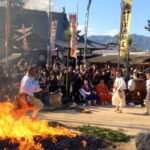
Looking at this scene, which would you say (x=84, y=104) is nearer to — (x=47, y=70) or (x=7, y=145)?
(x=47, y=70)

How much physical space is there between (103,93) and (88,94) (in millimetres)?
919

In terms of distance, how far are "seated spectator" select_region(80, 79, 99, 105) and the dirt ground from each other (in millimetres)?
1229

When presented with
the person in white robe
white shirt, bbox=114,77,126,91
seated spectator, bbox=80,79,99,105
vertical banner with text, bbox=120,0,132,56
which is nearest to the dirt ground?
the person in white robe

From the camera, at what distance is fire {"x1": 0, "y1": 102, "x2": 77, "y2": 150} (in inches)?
198

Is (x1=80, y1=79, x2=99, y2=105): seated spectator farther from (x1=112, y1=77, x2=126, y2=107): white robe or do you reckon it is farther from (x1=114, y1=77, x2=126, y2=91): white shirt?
(x1=114, y1=77, x2=126, y2=91): white shirt

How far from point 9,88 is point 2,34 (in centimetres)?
303

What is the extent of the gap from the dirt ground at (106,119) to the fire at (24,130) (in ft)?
5.29

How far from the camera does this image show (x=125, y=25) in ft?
48.5

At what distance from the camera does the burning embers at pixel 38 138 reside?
4973 mm

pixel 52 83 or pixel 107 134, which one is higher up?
pixel 52 83

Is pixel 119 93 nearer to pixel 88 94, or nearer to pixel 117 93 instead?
pixel 117 93

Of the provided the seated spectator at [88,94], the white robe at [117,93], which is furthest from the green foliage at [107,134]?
the seated spectator at [88,94]

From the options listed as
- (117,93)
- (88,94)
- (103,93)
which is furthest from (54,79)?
(117,93)

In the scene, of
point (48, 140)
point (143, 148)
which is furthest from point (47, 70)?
point (143, 148)
